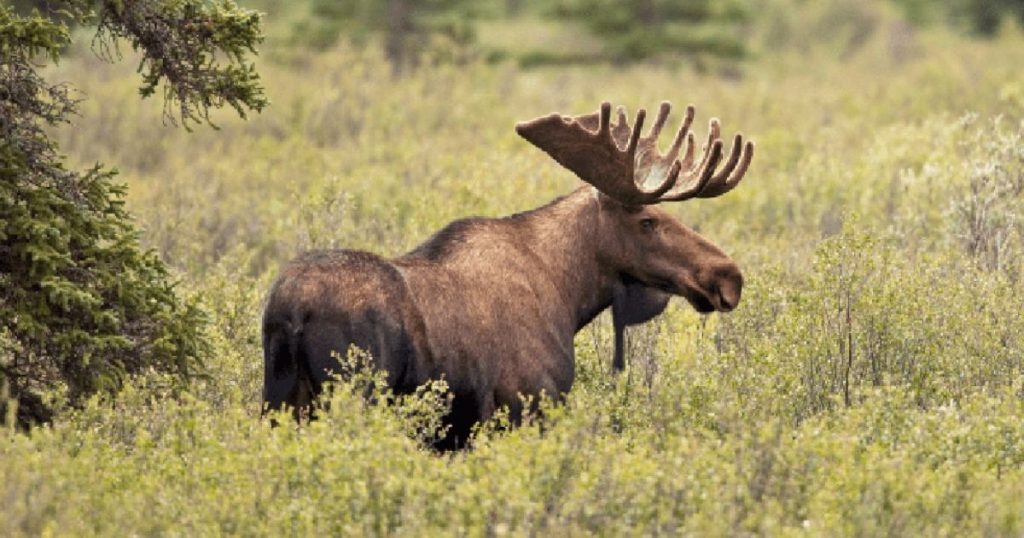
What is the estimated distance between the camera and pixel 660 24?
28.3 metres

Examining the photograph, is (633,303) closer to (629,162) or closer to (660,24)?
(629,162)

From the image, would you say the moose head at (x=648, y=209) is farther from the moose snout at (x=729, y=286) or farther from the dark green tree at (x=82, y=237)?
the dark green tree at (x=82, y=237)

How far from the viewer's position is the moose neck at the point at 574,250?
320 inches

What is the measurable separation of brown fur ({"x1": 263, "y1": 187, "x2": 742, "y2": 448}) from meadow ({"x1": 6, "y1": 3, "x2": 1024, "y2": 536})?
19 cm

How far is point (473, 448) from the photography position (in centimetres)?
749

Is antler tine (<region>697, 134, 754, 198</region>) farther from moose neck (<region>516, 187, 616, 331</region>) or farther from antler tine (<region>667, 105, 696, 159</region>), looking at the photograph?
moose neck (<region>516, 187, 616, 331</region>)

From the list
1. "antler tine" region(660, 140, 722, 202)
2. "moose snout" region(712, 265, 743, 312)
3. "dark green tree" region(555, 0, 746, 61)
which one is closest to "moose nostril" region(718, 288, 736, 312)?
"moose snout" region(712, 265, 743, 312)

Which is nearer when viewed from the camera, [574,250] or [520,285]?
[520,285]

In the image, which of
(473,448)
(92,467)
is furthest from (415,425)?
(92,467)

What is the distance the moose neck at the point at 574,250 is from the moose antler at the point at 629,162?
18 centimetres

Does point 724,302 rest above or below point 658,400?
above

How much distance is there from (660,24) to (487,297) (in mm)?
21164

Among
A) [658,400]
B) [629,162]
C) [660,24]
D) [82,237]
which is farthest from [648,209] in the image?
[660,24]

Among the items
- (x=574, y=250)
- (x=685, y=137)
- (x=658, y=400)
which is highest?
(x=685, y=137)
